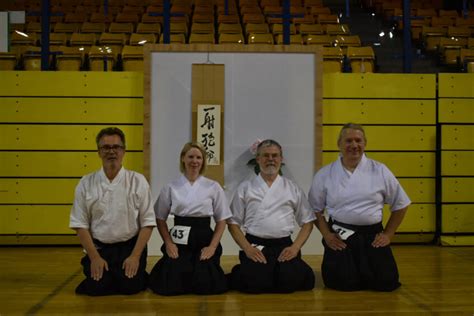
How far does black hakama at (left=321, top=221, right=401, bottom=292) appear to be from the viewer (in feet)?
12.3

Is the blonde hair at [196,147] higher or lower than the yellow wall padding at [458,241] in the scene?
higher

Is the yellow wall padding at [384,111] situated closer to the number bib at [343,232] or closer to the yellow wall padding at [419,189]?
the yellow wall padding at [419,189]

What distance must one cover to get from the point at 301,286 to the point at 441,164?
2.98 meters

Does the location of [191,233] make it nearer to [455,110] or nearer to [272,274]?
[272,274]

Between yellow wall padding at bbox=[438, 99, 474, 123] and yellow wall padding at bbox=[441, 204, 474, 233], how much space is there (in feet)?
3.03

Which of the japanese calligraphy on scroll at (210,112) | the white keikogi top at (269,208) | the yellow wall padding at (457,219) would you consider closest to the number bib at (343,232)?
the white keikogi top at (269,208)

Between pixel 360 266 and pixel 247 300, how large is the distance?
836mm

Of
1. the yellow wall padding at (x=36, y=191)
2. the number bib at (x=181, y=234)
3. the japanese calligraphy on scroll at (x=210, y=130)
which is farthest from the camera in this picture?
the yellow wall padding at (x=36, y=191)

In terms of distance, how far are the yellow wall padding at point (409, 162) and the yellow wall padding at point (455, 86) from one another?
0.67 metres

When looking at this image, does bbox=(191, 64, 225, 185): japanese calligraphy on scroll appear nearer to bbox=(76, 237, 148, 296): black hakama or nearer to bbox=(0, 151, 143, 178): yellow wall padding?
bbox=(0, 151, 143, 178): yellow wall padding

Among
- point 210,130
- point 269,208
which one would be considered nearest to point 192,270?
point 269,208

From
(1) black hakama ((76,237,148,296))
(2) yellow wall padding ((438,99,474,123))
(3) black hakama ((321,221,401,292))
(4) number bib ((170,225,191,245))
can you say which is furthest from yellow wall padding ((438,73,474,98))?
(1) black hakama ((76,237,148,296))

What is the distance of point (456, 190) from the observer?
6.04 m

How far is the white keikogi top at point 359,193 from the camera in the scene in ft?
12.5
